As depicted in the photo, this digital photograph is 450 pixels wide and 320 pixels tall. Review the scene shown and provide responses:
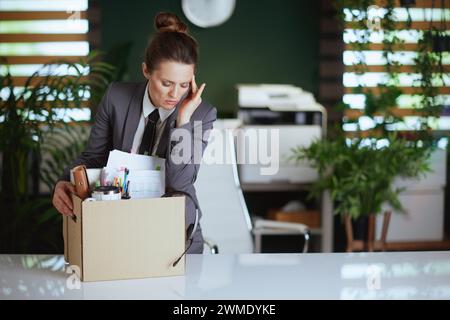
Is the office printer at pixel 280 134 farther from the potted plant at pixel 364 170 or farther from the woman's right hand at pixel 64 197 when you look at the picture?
the woman's right hand at pixel 64 197

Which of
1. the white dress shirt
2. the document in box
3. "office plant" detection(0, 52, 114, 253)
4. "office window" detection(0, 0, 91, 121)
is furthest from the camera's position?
"office window" detection(0, 0, 91, 121)

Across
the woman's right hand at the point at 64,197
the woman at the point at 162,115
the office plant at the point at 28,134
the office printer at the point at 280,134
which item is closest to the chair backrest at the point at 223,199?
the office plant at the point at 28,134

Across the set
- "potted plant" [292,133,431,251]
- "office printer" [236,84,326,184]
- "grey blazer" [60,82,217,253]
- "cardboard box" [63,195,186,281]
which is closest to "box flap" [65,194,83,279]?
"cardboard box" [63,195,186,281]

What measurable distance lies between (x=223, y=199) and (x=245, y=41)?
271 cm

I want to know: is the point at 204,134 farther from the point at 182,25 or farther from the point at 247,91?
the point at 247,91

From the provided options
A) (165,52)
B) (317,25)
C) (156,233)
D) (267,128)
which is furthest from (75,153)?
(317,25)

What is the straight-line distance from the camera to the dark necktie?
2.01 m

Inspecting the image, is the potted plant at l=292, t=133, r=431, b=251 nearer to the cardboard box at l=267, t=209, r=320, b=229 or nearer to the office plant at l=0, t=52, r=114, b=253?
the cardboard box at l=267, t=209, r=320, b=229

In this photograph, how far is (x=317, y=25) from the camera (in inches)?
218

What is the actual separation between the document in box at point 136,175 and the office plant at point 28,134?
5.03 feet

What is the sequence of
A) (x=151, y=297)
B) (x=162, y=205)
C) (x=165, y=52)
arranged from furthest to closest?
(x=165, y=52) < (x=162, y=205) < (x=151, y=297)

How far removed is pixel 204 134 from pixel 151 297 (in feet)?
2.23

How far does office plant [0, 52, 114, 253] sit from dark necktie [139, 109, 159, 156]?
122cm

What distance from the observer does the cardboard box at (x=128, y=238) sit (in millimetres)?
1595
